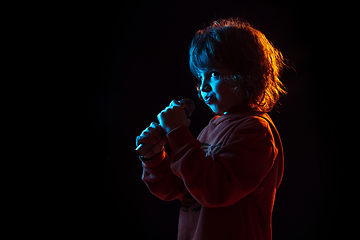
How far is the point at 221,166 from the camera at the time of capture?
0.54 metres

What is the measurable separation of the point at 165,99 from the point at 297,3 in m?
0.78

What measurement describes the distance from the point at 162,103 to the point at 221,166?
835 mm

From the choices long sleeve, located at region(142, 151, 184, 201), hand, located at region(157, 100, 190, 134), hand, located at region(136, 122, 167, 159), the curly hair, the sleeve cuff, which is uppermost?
the curly hair

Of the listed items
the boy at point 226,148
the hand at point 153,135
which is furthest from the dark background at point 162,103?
the hand at point 153,135

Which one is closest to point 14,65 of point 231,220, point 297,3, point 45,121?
point 45,121

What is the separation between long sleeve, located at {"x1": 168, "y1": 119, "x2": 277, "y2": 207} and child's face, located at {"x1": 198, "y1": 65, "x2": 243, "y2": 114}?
128 millimetres

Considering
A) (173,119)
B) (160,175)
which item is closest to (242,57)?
(173,119)

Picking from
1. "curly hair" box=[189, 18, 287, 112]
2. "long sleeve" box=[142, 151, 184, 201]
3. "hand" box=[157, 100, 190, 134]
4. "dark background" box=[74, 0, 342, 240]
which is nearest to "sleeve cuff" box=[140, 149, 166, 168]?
"long sleeve" box=[142, 151, 184, 201]

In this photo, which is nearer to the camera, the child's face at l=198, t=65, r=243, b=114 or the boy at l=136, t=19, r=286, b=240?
the boy at l=136, t=19, r=286, b=240

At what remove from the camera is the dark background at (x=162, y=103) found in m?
1.27

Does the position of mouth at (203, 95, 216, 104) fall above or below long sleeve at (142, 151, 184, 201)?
above

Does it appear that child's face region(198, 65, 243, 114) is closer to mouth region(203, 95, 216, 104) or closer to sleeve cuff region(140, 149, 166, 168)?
mouth region(203, 95, 216, 104)

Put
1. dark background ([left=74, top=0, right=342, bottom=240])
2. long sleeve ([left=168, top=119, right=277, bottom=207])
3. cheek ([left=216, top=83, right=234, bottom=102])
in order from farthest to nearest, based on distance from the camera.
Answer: dark background ([left=74, top=0, right=342, bottom=240]), cheek ([left=216, top=83, right=234, bottom=102]), long sleeve ([left=168, top=119, right=277, bottom=207])

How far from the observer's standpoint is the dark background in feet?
4.17
